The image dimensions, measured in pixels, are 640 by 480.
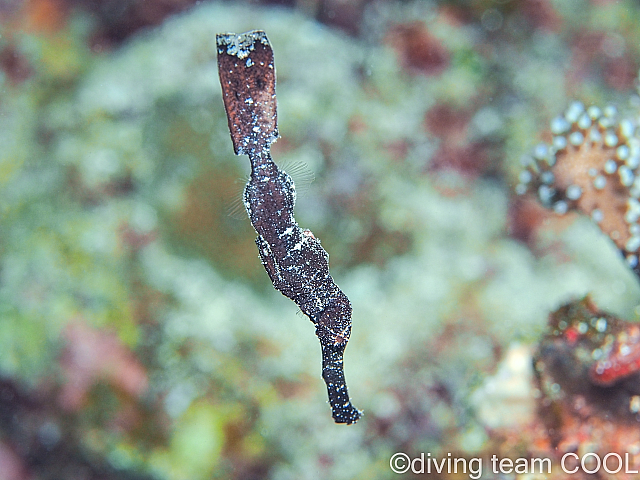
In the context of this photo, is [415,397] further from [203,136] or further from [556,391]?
[203,136]

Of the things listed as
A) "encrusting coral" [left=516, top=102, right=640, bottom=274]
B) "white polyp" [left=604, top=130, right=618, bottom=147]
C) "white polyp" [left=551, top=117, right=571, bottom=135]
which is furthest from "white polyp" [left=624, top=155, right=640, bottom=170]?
"white polyp" [left=551, top=117, right=571, bottom=135]

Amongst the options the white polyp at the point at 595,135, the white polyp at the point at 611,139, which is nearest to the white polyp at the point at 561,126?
the white polyp at the point at 595,135

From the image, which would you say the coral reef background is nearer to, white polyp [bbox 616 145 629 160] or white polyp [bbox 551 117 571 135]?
white polyp [bbox 616 145 629 160]

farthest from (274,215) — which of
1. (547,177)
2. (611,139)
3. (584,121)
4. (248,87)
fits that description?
(611,139)

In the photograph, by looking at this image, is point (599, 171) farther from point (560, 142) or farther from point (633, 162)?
point (560, 142)

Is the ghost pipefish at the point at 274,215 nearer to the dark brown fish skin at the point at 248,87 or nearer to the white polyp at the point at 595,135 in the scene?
the dark brown fish skin at the point at 248,87
